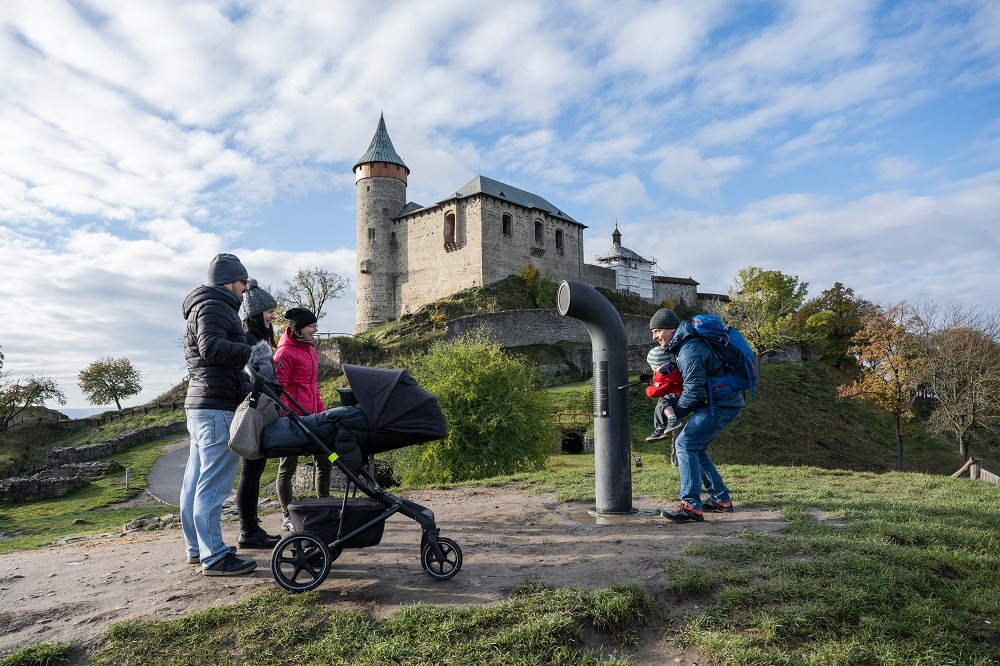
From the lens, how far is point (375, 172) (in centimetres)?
5672

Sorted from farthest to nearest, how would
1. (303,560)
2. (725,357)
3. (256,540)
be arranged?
(725,357)
(256,540)
(303,560)

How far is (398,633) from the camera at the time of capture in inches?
135

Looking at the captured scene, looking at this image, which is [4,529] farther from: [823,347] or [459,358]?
[823,347]

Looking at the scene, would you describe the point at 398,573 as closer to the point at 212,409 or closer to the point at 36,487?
the point at 212,409

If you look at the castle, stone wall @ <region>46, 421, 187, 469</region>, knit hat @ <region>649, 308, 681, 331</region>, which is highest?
the castle

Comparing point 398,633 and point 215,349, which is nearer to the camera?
point 398,633

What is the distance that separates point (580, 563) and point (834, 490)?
4476 millimetres

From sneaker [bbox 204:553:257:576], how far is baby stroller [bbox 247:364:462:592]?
0.99 feet

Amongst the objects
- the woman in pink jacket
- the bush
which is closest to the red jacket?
the woman in pink jacket

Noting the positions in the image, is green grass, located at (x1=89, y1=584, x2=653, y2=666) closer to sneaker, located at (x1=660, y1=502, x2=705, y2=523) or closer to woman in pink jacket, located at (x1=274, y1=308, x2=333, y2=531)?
sneaker, located at (x1=660, y1=502, x2=705, y2=523)

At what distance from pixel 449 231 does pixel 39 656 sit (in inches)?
2069

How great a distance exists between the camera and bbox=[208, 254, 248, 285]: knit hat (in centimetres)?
511

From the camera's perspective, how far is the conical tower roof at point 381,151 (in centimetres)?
5659

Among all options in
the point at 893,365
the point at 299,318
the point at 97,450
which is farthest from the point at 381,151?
the point at 299,318
